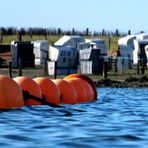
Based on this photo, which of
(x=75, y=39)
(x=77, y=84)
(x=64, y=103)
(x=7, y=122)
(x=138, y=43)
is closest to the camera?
(x=7, y=122)

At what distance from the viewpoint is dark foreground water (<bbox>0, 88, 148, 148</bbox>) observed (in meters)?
11.3

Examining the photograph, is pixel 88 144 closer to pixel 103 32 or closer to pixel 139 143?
pixel 139 143

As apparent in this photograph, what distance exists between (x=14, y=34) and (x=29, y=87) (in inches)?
2805

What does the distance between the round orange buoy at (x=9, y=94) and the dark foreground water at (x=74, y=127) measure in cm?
28

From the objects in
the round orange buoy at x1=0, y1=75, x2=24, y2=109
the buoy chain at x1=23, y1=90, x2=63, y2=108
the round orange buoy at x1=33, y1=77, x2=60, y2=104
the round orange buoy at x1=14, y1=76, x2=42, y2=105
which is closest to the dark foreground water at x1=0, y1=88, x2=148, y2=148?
the buoy chain at x1=23, y1=90, x2=63, y2=108

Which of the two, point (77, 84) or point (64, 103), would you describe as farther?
point (77, 84)

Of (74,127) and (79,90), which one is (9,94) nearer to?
Result: (74,127)

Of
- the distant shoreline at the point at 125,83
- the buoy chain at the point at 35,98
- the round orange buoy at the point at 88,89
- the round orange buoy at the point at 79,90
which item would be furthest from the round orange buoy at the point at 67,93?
the distant shoreline at the point at 125,83

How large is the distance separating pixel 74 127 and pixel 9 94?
13.0 ft

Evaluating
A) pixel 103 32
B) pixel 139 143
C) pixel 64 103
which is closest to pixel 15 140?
pixel 139 143

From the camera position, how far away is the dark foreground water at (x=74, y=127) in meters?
11.3

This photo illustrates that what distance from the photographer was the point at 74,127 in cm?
1359

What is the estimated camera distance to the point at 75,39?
57.0 meters

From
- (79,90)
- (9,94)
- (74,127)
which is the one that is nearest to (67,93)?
(79,90)
